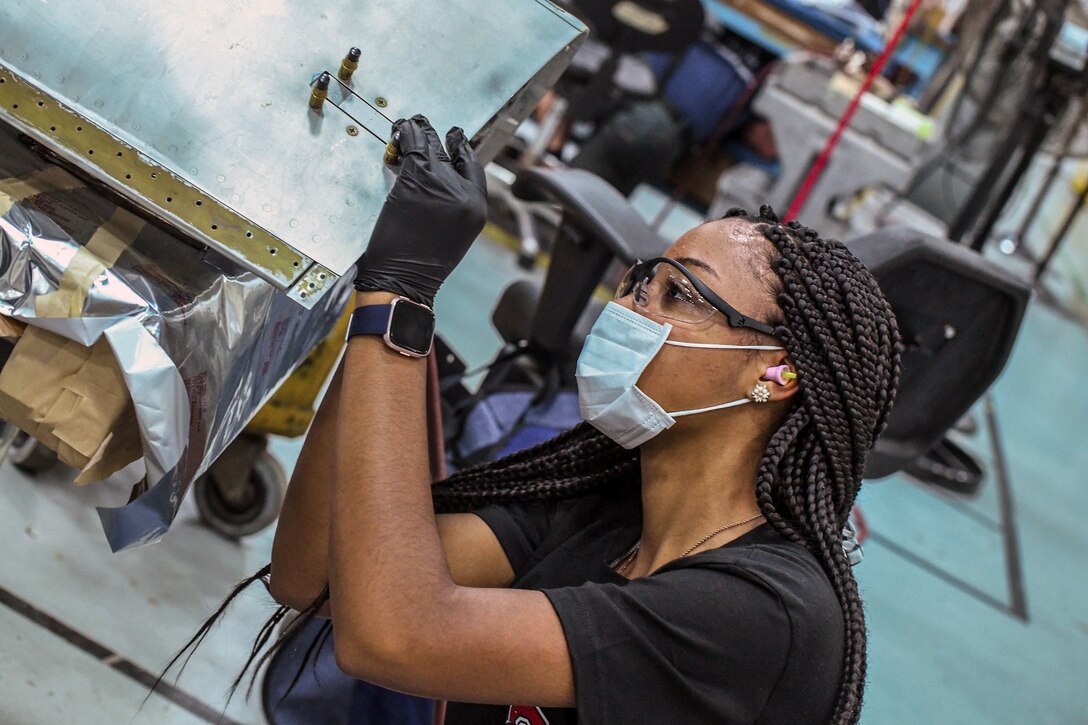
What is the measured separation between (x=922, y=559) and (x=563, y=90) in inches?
92.6

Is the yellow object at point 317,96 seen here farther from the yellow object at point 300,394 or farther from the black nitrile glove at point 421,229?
the yellow object at point 300,394

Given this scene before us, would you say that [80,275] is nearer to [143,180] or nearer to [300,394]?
[143,180]

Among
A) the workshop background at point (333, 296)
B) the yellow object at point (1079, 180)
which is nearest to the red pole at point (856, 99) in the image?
the workshop background at point (333, 296)

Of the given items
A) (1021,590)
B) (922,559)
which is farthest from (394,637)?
Result: (1021,590)

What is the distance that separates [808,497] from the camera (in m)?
1.14

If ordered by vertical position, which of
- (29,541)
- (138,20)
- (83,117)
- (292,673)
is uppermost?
(138,20)

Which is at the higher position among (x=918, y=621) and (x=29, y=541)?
(x=918, y=621)

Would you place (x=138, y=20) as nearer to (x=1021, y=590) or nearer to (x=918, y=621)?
(x=918, y=621)

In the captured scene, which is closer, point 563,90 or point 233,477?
point 233,477

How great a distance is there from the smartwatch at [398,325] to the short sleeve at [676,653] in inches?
11.7

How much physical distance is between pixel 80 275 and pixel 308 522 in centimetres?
40

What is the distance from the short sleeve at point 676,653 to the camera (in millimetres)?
1013

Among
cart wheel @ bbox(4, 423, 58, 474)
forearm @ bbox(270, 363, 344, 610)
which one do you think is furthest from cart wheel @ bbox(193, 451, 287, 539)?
forearm @ bbox(270, 363, 344, 610)

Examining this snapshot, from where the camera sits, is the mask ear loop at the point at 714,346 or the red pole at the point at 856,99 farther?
the red pole at the point at 856,99
